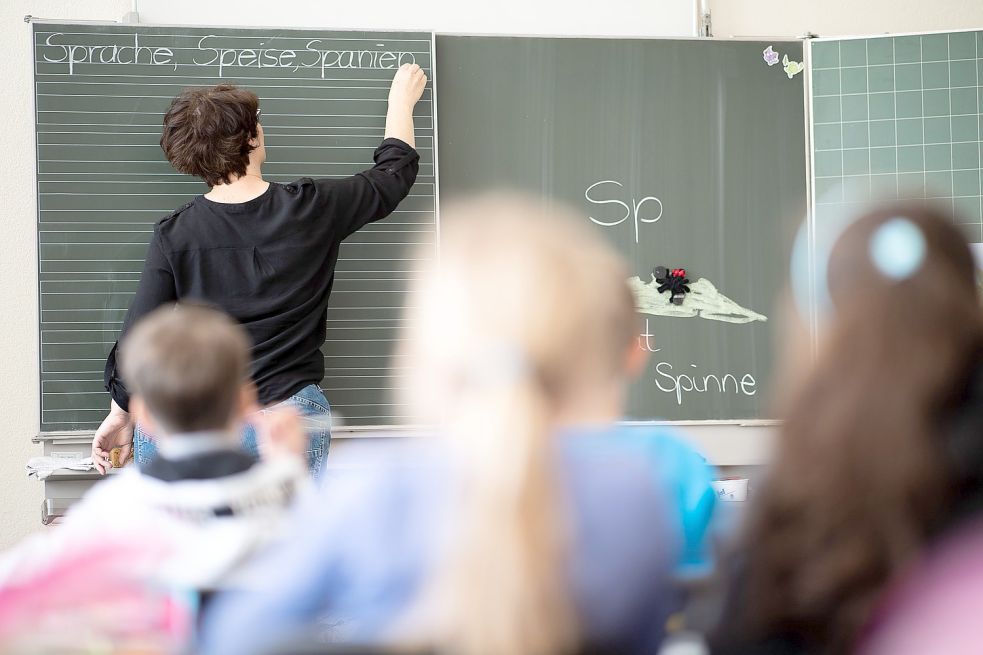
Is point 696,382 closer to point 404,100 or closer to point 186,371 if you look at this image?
point 404,100

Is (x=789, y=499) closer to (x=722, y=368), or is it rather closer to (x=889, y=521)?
(x=889, y=521)

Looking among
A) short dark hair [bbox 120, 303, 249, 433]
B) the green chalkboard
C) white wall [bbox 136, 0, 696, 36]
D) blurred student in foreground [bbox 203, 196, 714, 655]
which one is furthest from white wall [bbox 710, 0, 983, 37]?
blurred student in foreground [bbox 203, 196, 714, 655]

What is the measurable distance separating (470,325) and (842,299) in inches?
14.4

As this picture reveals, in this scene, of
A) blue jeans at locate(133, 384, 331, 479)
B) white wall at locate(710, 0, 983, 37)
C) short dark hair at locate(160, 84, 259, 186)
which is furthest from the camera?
white wall at locate(710, 0, 983, 37)

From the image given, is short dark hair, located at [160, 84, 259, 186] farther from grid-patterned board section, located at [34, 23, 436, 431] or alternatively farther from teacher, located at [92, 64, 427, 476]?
grid-patterned board section, located at [34, 23, 436, 431]

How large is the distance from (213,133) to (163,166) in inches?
16.1

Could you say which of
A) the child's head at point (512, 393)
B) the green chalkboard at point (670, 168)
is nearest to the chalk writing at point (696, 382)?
the green chalkboard at point (670, 168)

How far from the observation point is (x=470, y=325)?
40.7 inches

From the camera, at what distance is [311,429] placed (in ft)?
8.48

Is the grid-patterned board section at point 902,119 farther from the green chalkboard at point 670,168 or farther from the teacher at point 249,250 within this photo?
the teacher at point 249,250

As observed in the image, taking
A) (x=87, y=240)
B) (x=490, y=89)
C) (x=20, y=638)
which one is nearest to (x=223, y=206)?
(x=87, y=240)

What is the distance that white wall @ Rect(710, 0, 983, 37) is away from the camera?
355 cm

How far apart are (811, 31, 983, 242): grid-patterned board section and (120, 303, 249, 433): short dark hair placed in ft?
7.66

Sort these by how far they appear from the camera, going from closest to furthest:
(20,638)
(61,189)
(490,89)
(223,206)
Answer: (20,638), (223,206), (61,189), (490,89)
